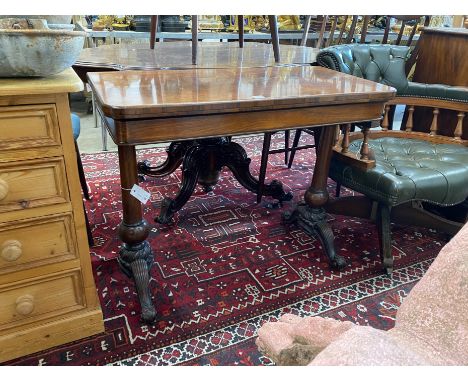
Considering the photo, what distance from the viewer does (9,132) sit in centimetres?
104

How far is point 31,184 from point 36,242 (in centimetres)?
20

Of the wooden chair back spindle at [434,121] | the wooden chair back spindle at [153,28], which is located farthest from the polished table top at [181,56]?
the wooden chair back spindle at [434,121]

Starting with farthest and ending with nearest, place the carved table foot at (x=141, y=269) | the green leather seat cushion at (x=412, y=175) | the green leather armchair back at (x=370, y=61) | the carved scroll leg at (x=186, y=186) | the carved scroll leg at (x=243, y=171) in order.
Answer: the carved scroll leg at (x=243, y=171)
the carved scroll leg at (x=186, y=186)
the green leather armchair back at (x=370, y=61)
the green leather seat cushion at (x=412, y=175)
the carved table foot at (x=141, y=269)

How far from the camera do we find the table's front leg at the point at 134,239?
4.58ft

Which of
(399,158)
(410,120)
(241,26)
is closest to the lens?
(399,158)

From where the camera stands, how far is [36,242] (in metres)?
1.21

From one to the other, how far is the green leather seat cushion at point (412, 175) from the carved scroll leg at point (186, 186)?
0.78 m

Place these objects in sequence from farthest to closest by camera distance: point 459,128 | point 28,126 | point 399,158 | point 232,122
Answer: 1. point 459,128
2. point 399,158
3. point 232,122
4. point 28,126

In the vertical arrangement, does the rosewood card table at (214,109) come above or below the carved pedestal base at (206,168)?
above

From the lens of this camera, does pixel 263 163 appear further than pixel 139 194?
Yes

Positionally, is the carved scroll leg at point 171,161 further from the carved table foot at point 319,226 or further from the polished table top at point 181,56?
the carved table foot at point 319,226

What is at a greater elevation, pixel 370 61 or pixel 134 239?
pixel 370 61

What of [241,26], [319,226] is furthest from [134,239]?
[241,26]

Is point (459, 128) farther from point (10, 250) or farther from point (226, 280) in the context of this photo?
point (10, 250)
